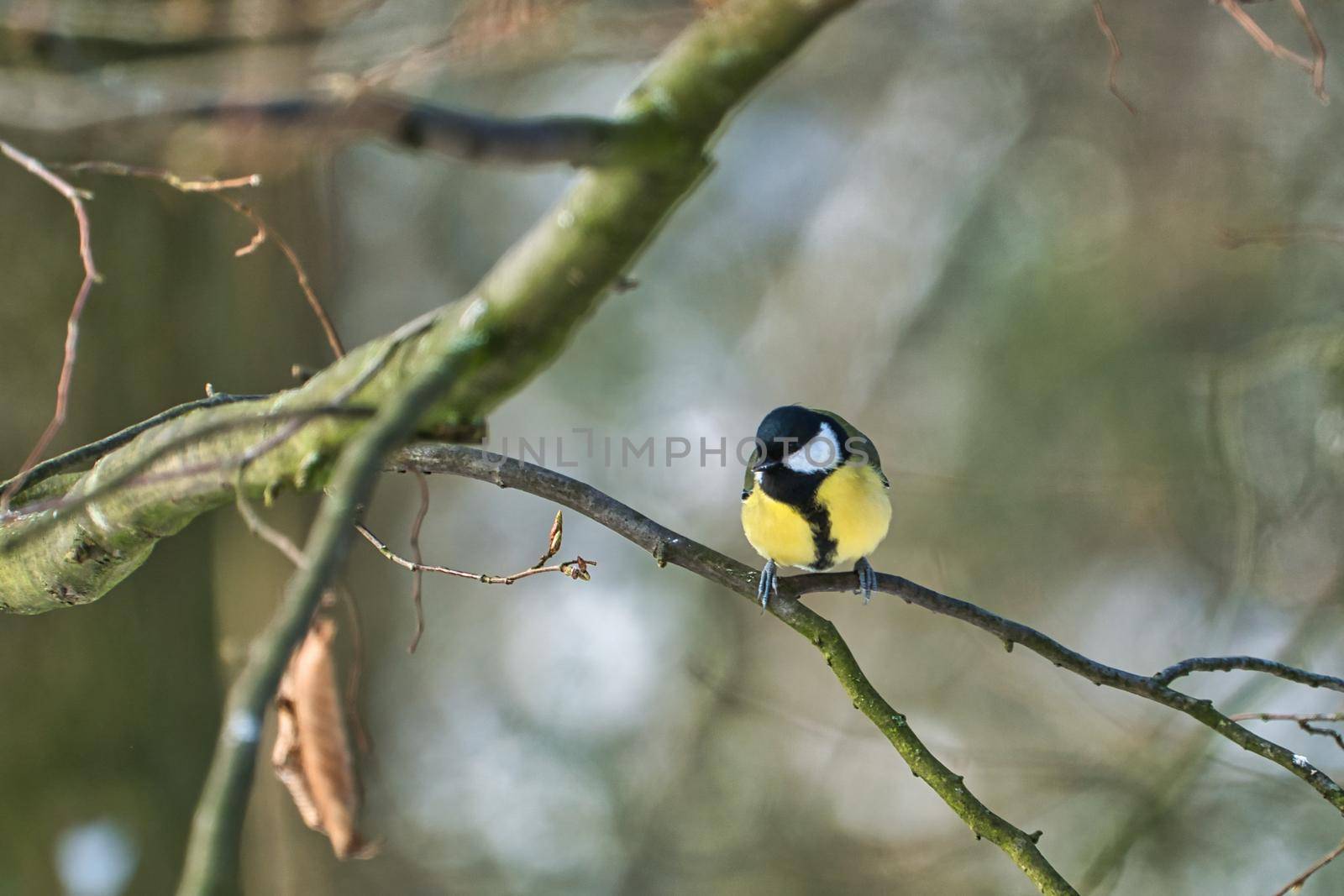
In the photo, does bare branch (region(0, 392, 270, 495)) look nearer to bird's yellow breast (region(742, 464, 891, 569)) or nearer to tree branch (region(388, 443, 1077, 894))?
tree branch (region(388, 443, 1077, 894))

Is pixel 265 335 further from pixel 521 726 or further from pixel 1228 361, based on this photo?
pixel 1228 361

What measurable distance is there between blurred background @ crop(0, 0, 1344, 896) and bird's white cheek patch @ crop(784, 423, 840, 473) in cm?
98

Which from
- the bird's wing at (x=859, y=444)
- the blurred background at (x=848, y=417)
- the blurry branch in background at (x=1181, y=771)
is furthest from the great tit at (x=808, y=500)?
the blurry branch in background at (x=1181, y=771)

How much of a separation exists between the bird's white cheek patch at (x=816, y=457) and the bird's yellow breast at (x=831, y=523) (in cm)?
3

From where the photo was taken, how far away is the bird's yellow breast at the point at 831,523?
1.93m

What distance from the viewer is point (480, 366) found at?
772mm

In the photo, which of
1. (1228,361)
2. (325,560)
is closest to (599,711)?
(1228,361)

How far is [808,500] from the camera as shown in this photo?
6.39 feet

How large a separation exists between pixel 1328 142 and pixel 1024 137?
0.91 m

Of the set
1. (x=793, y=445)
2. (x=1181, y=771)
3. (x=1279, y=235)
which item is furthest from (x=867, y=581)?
(x=1181, y=771)

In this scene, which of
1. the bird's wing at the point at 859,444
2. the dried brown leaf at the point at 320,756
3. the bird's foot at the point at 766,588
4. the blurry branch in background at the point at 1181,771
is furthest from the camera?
the blurry branch in background at the point at 1181,771

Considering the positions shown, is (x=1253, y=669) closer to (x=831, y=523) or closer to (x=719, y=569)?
(x=719, y=569)

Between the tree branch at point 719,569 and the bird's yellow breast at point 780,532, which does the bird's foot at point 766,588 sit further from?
the bird's yellow breast at point 780,532

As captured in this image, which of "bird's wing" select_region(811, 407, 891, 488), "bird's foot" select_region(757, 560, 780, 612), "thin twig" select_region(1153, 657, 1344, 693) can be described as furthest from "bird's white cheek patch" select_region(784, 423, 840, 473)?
"thin twig" select_region(1153, 657, 1344, 693)
